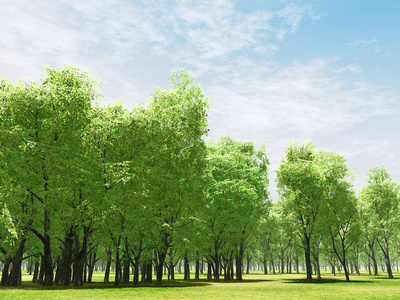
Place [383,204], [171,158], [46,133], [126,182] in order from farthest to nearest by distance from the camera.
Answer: [383,204]
[171,158]
[126,182]
[46,133]

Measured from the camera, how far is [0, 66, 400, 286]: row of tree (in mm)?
31484

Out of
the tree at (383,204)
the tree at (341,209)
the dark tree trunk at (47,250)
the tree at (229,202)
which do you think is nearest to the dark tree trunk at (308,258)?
the tree at (341,209)

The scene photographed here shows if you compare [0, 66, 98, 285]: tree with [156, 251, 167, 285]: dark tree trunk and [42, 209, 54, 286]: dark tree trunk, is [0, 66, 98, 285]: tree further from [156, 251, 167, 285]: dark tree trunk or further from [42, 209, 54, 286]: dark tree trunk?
[156, 251, 167, 285]: dark tree trunk

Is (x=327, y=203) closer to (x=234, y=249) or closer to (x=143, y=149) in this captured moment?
(x=234, y=249)

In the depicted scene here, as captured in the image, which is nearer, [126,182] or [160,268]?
[126,182]

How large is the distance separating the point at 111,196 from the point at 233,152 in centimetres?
2629

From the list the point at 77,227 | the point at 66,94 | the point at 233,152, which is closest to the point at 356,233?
the point at 233,152

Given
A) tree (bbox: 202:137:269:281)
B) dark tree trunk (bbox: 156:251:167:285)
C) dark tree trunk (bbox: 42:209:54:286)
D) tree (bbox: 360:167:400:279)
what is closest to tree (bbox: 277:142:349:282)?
tree (bbox: 202:137:269:281)

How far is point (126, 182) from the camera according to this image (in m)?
34.5

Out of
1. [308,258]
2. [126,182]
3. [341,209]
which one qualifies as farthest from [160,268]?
[341,209]

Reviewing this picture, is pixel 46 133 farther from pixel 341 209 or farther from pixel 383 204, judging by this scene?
pixel 383 204

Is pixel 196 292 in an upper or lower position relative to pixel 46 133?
lower

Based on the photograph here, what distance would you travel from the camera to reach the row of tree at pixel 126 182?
31.5 m

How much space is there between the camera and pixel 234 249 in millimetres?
58188
